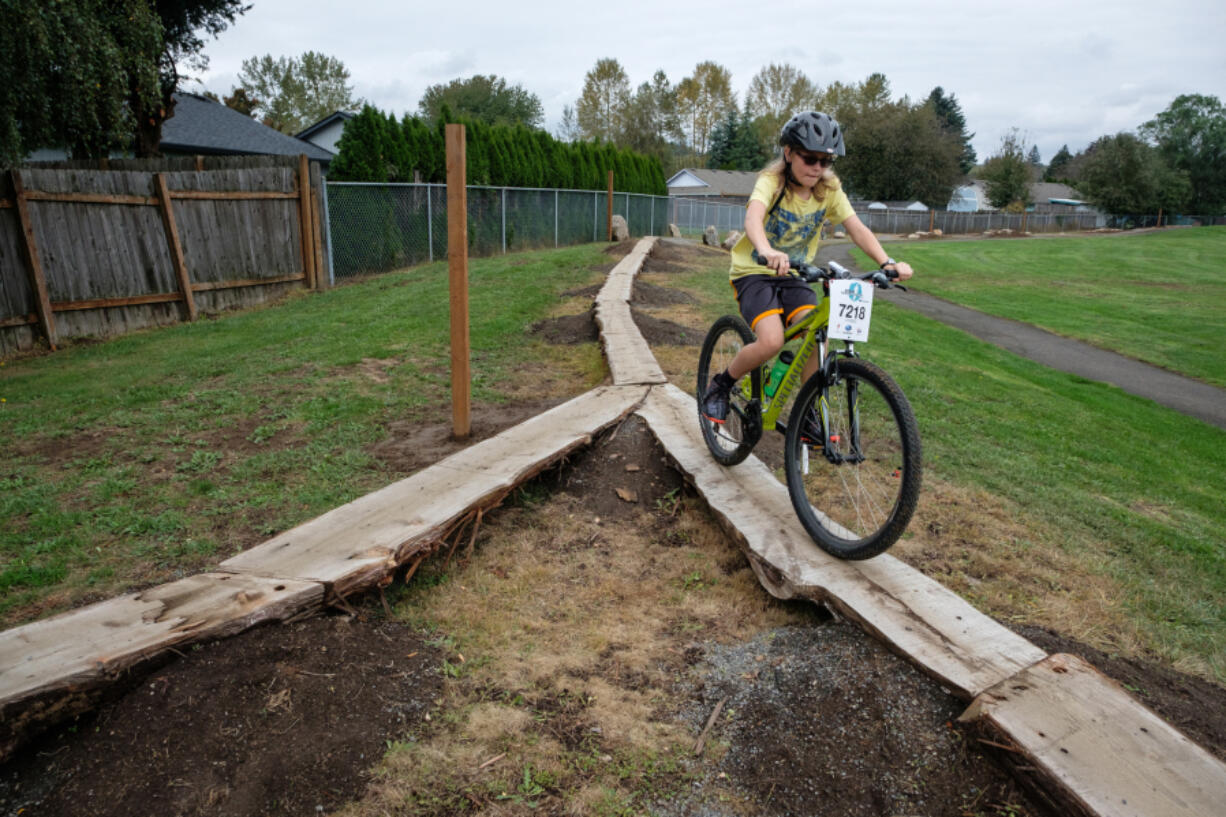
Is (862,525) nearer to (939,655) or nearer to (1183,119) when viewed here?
(939,655)

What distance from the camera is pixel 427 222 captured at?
16000 millimetres

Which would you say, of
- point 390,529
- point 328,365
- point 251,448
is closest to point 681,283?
point 328,365

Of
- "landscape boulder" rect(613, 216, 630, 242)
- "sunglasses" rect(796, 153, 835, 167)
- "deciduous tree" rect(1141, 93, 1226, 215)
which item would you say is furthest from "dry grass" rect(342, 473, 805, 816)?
"deciduous tree" rect(1141, 93, 1226, 215)

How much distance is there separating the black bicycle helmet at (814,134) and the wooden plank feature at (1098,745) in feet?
7.88

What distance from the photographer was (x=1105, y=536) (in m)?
4.22

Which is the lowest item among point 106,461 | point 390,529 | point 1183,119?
point 106,461

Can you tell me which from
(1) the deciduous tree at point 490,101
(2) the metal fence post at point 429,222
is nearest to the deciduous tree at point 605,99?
(1) the deciduous tree at point 490,101

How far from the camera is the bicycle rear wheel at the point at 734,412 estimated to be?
4070mm

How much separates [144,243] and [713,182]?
64689 mm

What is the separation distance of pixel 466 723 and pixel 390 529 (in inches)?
45.9

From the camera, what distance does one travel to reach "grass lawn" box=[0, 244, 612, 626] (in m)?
3.72

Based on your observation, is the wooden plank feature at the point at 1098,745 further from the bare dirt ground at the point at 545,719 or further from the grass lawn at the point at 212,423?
the grass lawn at the point at 212,423

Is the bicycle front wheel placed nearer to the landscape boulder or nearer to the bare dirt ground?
the bare dirt ground

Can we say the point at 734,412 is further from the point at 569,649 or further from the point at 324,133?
the point at 324,133
